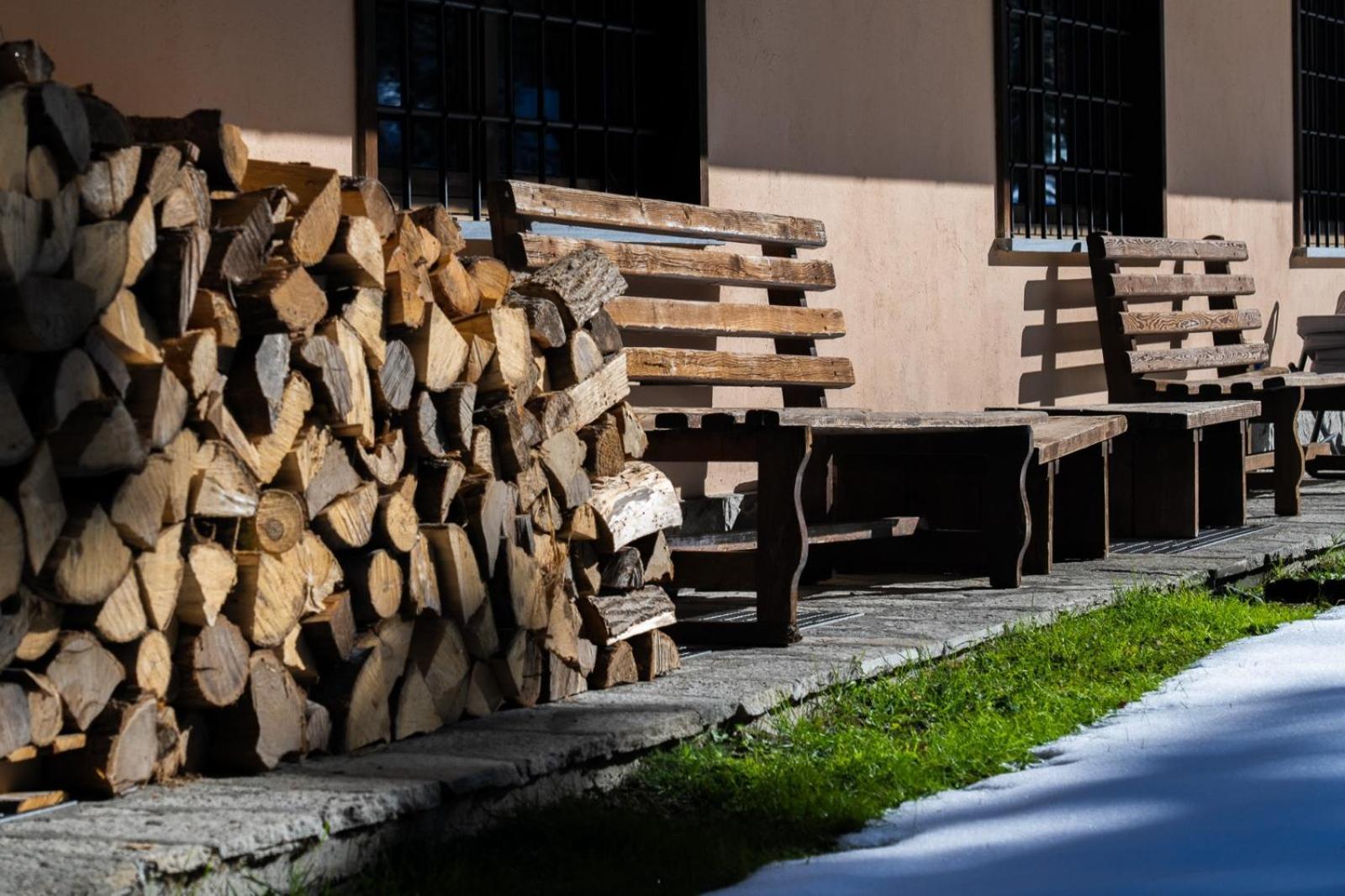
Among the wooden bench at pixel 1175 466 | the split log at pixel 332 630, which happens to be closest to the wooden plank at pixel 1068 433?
the wooden bench at pixel 1175 466

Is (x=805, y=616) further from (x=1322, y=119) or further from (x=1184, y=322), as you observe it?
(x=1322, y=119)

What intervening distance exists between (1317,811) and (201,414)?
2098 mm

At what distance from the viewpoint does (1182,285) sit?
9344 millimetres

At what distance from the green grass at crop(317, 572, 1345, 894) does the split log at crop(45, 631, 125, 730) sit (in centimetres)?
52

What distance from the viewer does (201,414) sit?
3.27m

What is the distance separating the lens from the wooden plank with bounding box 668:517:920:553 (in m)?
5.46

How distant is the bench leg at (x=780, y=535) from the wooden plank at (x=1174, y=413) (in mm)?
2419

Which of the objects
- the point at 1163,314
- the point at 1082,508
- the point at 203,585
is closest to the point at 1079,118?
the point at 1163,314

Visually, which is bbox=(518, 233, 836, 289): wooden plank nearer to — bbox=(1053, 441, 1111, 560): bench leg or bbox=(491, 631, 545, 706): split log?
bbox=(1053, 441, 1111, 560): bench leg

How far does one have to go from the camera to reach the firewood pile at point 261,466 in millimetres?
2975

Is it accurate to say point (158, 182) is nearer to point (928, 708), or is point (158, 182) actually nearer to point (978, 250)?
point (928, 708)

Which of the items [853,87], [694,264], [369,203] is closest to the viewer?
[369,203]

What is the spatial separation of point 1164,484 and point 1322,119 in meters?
5.53

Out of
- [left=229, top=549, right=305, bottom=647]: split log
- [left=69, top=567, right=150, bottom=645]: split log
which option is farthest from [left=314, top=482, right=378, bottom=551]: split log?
[left=69, top=567, right=150, bottom=645]: split log
